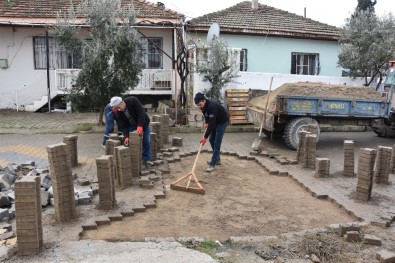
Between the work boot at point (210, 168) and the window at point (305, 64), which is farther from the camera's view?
the window at point (305, 64)

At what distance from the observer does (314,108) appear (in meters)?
9.83

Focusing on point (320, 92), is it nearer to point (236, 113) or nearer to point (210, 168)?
point (236, 113)

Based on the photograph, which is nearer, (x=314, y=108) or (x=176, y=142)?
(x=314, y=108)

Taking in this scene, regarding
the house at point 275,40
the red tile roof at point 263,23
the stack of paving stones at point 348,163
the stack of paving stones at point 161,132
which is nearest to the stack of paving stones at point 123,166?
the stack of paving stones at point 161,132

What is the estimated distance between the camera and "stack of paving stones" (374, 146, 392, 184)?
693 centimetres

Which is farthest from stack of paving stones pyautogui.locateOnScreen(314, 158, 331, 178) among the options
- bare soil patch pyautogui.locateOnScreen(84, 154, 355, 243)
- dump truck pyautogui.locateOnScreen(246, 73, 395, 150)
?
dump truck pyautogui.locateOnScreen(246, 73, 395, 150)

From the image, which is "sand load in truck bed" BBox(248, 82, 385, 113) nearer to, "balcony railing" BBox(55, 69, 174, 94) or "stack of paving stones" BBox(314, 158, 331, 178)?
"stack of paving stones" BBox(314, 158, 331, 178)

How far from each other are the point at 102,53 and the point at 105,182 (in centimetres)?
655

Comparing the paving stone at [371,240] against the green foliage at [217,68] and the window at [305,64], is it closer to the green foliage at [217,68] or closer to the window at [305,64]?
the green foliage at [217,68]

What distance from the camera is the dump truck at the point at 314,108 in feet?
31.8

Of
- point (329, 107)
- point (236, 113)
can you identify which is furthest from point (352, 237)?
point (236, 113)

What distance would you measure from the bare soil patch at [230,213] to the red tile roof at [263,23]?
9.54 m

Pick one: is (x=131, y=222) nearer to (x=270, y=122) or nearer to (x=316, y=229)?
(x=316, y=229)

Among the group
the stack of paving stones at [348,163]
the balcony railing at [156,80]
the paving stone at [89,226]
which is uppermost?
the balcony railing at [156,80]
